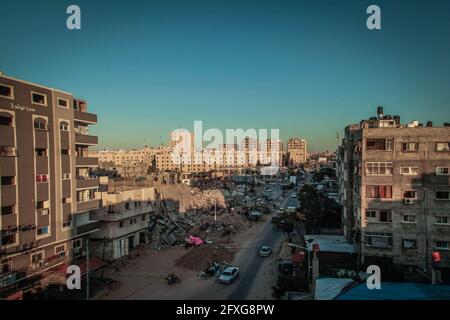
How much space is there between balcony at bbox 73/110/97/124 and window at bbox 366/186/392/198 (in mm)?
18140

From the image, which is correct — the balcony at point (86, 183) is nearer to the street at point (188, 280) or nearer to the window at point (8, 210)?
the window at point (8, 210)

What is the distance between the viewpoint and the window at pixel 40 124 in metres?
17.9

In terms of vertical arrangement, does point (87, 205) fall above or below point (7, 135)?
below

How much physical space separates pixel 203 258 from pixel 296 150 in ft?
490

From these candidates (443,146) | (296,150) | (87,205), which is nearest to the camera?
(443,146)

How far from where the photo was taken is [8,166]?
52.6 feet

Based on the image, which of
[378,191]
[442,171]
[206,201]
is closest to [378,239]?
[378,191]

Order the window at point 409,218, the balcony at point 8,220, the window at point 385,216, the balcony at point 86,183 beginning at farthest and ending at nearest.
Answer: the balcony at point 86,183 < the window at point 385,216 < the window at point 409,218 < the balcony at point 8,220

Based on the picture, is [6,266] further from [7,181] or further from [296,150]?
[296,150]

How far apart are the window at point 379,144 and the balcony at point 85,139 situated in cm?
1773

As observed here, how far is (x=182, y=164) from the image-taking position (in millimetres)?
112250

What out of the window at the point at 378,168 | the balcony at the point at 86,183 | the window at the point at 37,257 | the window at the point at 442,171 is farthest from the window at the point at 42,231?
the window at the point at 442,171

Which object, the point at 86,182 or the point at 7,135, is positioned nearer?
the point at 7,135
